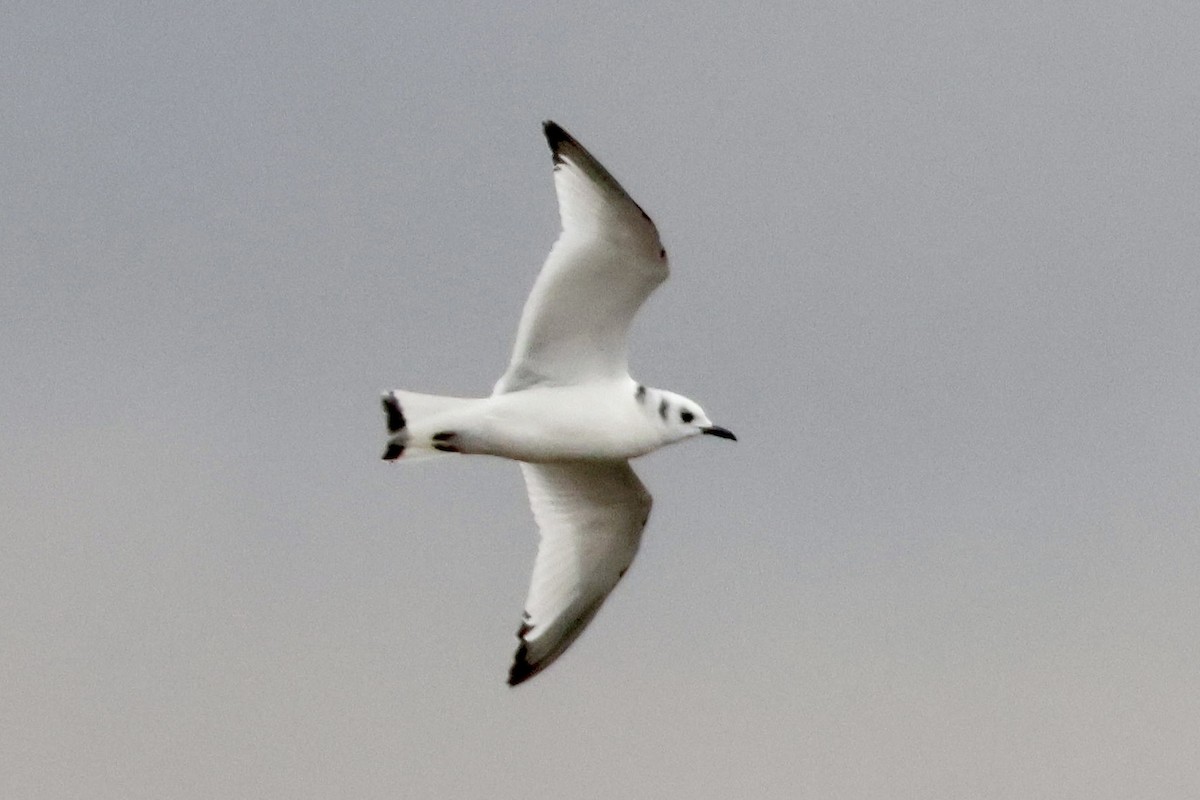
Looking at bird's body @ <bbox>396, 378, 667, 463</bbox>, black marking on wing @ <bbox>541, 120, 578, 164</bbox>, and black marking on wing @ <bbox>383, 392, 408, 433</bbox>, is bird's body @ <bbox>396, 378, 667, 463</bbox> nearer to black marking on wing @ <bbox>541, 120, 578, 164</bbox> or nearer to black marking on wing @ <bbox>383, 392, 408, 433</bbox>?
black marking on wing @ <bbox>383, 392, 408, 433</bbox>

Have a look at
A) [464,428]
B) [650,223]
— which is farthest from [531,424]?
[650,223]

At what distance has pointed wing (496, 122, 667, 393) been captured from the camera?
47.5 feet

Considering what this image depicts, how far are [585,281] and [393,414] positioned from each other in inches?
59.1

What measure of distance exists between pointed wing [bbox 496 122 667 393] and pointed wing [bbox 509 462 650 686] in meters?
1.27

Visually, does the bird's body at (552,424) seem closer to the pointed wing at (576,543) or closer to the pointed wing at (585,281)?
the pointed wing at (585,281)

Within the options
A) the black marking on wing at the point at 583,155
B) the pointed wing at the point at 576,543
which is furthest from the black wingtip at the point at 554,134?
the pointed wing at the point at 576,543

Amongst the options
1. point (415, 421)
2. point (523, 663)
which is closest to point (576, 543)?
point (523, 663)

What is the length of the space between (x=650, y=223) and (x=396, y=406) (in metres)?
2.02

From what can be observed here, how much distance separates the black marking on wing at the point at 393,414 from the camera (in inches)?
581

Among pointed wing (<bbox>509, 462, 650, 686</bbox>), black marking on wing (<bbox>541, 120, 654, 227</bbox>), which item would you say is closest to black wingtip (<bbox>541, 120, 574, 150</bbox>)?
black marking on wing (<bbox>541, 120, 654, 227</bbox>)

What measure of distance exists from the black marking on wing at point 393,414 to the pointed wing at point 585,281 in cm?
78

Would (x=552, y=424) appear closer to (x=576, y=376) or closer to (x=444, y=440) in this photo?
(x=576, y=376)

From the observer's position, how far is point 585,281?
14727mm

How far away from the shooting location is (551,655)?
16234 millimetres
